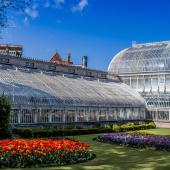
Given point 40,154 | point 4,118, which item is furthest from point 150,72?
point 40,154

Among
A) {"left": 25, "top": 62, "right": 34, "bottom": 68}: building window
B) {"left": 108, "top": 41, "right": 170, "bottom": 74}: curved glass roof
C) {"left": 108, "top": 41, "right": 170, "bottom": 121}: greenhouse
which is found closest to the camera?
{"left": 25, "top": 62, "right": 34, "bottom": 68}: building window

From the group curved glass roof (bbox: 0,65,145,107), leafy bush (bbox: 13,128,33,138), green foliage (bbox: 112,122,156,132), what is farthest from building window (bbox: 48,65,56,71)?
leafy bush (bbox: 13,128,33,138)

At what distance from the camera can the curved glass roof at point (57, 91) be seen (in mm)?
33875

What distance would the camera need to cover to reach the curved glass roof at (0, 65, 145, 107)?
111ft

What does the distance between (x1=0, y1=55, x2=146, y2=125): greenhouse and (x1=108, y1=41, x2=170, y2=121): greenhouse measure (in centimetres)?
273

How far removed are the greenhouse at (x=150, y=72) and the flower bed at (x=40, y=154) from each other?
119ft

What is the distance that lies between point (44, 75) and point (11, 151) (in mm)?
25853

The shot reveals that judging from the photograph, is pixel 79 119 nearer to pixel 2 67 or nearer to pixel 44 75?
pixel 44 75

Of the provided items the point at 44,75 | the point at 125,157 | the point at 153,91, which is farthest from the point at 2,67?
the point at 153,91

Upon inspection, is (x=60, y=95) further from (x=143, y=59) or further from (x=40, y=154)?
(x=143, y=59)

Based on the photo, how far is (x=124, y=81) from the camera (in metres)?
62.0

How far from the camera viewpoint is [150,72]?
193 feet

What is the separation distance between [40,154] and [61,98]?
2139 cm

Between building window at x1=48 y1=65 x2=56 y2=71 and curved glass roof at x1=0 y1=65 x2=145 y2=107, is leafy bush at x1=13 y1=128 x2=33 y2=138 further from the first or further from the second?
building window at x1=48 y1=65 x2=56 y2=71
